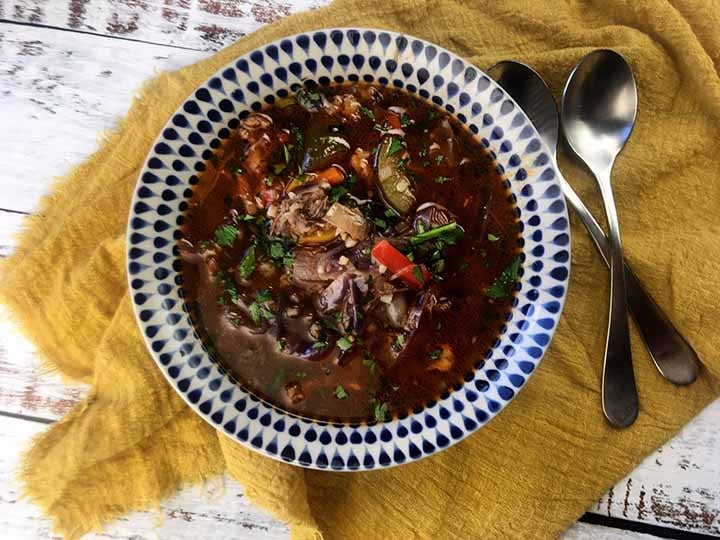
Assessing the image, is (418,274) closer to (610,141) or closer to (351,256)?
(351,256)

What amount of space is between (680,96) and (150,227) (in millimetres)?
2347

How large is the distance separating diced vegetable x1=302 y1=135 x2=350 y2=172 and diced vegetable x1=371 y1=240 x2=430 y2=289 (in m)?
0.38

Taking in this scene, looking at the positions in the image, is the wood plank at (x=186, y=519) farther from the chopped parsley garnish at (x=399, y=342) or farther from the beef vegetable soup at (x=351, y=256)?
the chopped parsley garnish at (x=399, y=342)

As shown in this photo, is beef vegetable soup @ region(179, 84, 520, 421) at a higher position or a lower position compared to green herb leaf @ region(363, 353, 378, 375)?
higher

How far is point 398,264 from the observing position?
6.92ft

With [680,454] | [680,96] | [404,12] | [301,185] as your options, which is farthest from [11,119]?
[680,454]

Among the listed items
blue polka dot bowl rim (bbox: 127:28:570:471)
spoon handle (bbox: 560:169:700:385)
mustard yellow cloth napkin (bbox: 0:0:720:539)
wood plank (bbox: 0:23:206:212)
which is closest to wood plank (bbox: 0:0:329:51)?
wood plank (bbox: 0:23:206:212)

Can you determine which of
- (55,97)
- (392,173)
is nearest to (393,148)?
(392,173)

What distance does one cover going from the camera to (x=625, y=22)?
2549 mm

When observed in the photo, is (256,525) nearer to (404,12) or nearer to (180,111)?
(180,111)

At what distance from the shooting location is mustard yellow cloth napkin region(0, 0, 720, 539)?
94.1 inches

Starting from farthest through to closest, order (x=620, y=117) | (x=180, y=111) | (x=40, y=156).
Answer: (x=40, y=156)
(x=620, y=117)
(x=180, y=111)

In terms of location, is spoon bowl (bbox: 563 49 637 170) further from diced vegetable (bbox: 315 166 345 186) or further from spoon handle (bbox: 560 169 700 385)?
diced vegetable (bbox: 315 166 345 186)

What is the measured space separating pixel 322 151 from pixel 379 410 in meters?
1.02
